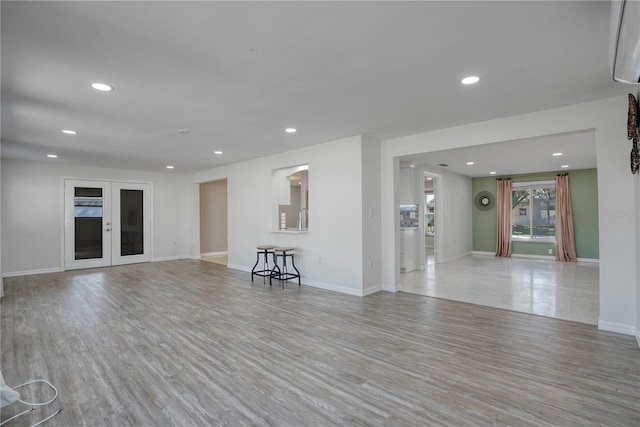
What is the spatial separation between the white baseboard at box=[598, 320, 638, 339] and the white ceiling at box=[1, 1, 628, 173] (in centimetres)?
243

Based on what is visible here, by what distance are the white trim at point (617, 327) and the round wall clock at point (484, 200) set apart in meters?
7.03

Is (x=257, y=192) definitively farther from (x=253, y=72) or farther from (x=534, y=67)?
(x=534, y=67)

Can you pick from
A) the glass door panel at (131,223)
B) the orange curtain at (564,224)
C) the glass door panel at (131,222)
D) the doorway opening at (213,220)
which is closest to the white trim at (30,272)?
the glass door panel at (131,223)

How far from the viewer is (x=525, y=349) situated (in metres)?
2.99

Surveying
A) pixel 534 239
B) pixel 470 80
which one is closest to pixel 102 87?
pixel 470 80

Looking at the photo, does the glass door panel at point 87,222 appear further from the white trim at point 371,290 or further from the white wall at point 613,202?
the white wall at point 613,202

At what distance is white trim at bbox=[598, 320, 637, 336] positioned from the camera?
3324 mm

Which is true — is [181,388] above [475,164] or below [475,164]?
below

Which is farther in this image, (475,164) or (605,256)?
(475,164)

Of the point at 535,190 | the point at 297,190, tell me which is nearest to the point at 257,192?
the point at 297,190

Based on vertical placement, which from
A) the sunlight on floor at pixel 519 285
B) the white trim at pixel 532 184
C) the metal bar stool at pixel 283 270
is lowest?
the sunlight on floor at pixel 519 285

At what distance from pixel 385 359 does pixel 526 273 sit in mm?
5539

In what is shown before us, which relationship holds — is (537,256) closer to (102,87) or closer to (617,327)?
(617,327)

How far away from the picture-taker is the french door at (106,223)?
760 cm
